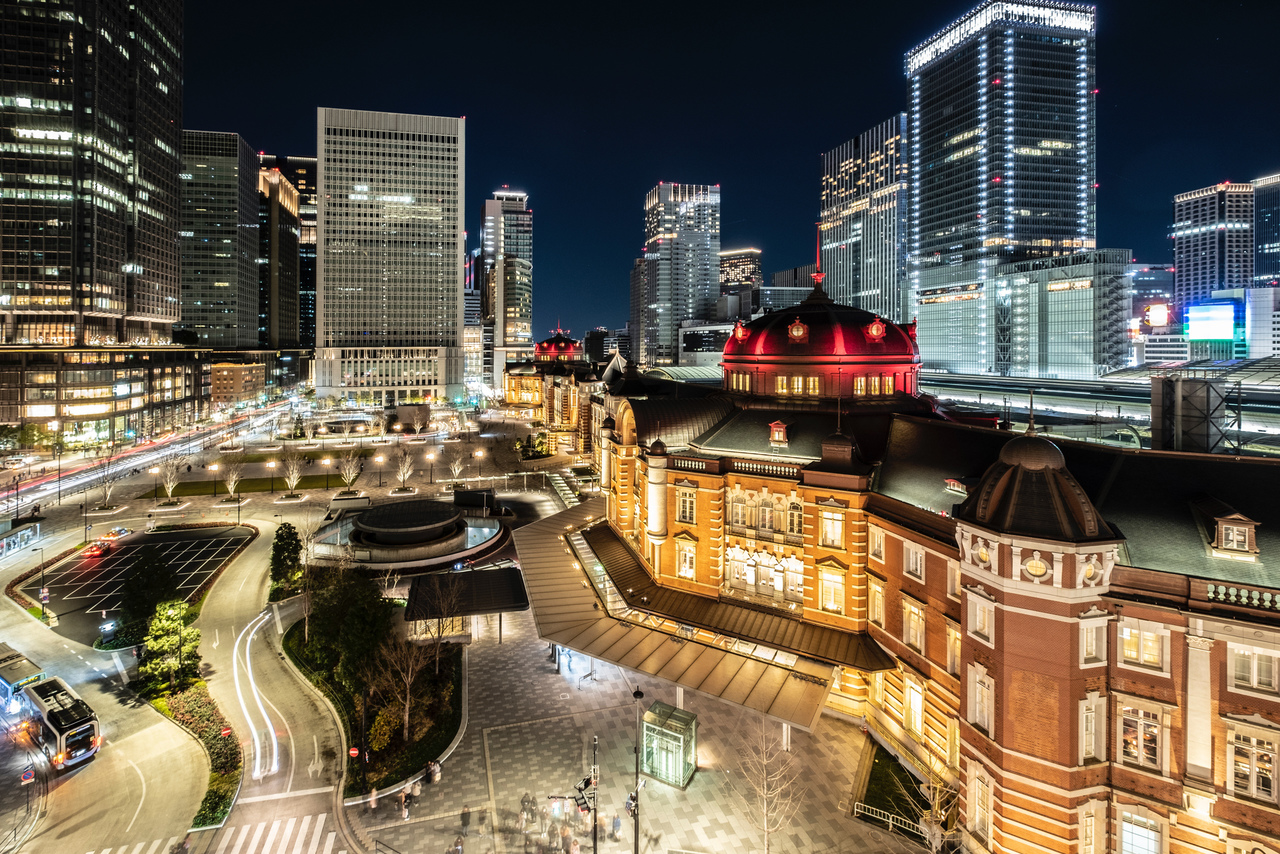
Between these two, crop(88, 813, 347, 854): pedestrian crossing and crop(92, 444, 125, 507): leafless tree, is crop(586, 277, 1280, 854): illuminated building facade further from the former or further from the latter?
crop(92, 444, 125, 507): leafless tree

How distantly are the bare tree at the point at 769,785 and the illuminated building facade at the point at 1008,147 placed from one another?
153170 mm

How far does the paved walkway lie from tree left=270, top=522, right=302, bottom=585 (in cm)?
2093

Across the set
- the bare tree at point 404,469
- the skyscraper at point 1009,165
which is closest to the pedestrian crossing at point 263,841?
the bare tree at point 404,469

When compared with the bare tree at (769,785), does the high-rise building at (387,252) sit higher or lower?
higher

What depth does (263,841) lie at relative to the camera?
25.5 m

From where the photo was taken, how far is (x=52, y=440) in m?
102

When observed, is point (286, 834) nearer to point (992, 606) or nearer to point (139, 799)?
point (139, 799)

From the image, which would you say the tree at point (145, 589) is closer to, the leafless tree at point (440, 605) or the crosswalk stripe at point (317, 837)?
the leafless tree at point (440, 605)

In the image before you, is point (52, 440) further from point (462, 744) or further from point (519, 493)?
point (462, 744)

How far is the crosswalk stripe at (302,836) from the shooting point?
25.1m

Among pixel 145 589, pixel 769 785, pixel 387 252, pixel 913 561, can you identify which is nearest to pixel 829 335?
pixel 913 561

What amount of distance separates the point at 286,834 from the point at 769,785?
67.2 feet

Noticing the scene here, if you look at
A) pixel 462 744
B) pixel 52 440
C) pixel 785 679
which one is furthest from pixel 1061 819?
pixel 52 440

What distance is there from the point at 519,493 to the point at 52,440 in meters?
82.8
